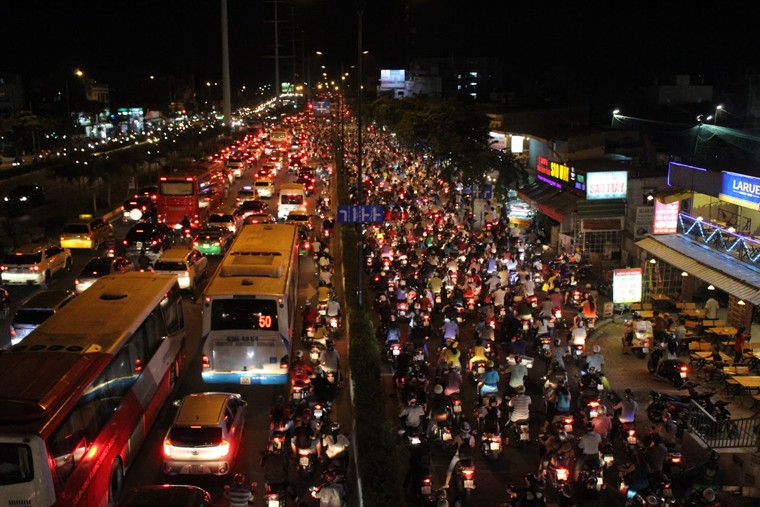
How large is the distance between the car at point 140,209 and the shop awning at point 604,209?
21.4 m

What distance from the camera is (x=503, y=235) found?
29906mm

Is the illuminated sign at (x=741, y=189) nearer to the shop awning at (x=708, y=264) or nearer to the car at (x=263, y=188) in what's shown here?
the shop awning at (x=708, y=264)

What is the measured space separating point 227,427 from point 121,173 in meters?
40.9

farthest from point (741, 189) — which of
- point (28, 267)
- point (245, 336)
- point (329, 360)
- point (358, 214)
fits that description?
point (28, 267)

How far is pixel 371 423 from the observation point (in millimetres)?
13258

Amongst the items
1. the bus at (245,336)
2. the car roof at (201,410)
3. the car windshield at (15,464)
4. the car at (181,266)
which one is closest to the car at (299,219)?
the car at (181,266)

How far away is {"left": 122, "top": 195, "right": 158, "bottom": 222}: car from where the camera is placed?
3772 centimetres

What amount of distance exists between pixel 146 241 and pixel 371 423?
18515 mm

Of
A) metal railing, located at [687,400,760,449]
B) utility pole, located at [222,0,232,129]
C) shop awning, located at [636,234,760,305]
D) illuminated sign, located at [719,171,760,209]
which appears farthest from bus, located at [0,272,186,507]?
utility pole, located at [222,0,232,129]

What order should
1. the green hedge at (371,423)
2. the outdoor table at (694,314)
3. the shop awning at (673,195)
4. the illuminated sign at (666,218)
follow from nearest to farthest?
the green hedge at (371,423), the outdoor table at (694,314), the shop awning at (673,195), the illuminated sign at (666,218)

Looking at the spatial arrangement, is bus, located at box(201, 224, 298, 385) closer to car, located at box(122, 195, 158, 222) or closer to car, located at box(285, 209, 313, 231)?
car, located at box(285, 209, 313, 231)

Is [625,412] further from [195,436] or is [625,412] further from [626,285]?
[626,285]

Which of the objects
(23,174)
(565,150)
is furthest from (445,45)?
(565,150)

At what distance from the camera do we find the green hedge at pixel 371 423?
10.8 m
